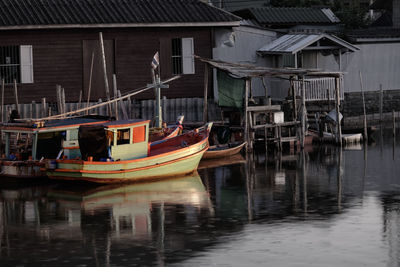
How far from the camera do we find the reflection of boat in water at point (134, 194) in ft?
94.0

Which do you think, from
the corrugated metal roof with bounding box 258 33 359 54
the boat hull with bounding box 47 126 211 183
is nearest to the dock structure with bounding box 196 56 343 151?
the corrugated metal roof with bounding box 258 33 359 54

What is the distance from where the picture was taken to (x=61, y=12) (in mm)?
44844

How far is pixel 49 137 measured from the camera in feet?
108

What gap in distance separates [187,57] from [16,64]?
27.4 feet

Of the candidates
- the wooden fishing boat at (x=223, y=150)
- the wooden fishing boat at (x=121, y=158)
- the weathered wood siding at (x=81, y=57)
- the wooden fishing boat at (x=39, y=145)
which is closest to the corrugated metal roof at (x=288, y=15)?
the weathered wood siding at (x=81, y=57)

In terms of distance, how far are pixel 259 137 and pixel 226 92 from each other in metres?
4.21

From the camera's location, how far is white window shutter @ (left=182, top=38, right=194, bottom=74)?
152 feet

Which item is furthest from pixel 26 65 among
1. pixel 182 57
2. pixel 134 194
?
pixel 134 194

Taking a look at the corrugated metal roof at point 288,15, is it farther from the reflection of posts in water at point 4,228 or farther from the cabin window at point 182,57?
the reflection of posts in water at point 4,228

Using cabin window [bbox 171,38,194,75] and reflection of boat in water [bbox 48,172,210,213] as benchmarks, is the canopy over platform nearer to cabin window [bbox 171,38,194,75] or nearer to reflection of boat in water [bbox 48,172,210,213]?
cabin window [bbox 171,38,194,75]

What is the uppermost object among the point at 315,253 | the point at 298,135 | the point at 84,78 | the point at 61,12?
the point at 61,12

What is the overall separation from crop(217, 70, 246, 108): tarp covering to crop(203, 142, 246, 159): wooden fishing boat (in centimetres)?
198

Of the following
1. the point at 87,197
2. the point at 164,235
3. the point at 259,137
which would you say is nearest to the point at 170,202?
the point at 87,197

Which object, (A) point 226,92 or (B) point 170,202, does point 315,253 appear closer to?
(B) point 170,202
